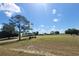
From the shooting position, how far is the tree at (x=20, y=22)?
8.64ft

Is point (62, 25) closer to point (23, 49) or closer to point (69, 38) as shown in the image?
point (69, 38)

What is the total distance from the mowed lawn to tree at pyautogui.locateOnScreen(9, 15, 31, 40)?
14 centimetres

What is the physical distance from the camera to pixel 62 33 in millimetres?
2662

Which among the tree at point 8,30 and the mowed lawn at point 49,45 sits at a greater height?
the tree at point 8,30

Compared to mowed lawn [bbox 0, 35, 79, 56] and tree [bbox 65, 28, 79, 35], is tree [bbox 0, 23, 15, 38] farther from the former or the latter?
tree [bbox 65, 28, 79, 35]

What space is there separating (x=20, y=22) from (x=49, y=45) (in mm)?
400

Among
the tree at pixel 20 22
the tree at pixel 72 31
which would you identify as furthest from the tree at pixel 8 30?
the tree at pixel 72 31

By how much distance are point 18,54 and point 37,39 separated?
266mm

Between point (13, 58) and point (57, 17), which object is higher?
point (57, 17)

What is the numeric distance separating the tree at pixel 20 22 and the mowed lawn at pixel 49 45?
0.47ft

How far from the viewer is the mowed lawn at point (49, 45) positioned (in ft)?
8.54

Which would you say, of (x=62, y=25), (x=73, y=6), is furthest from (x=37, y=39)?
(x=73, y=6)

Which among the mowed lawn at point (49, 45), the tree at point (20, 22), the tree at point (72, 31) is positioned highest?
the tree at point (20, 22)

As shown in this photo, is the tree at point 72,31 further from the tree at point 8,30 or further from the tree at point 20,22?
the tree at point 8,30
